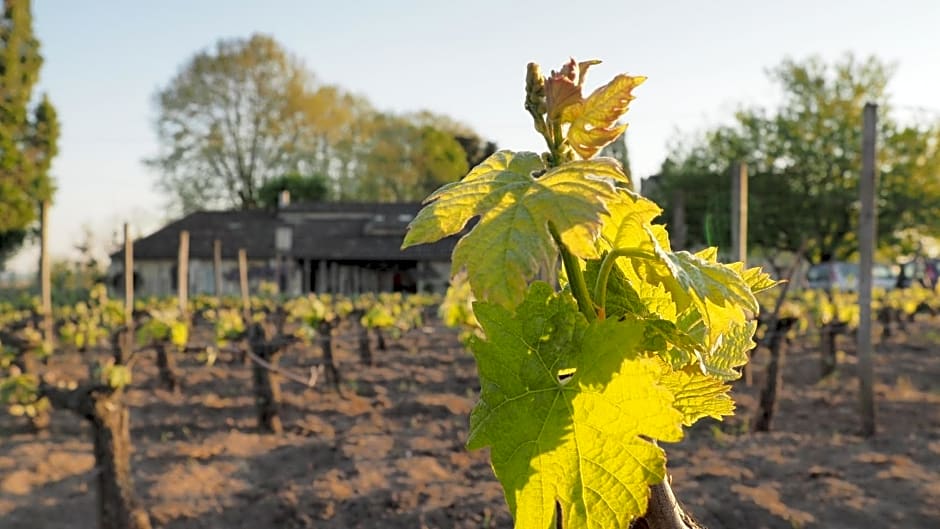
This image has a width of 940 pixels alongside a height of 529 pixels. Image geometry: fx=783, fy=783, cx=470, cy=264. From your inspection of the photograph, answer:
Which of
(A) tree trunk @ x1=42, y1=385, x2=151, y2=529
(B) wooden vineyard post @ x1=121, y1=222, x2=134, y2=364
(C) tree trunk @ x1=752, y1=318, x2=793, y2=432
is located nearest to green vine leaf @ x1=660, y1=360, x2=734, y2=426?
(A) tree trunk @ x1=42, y1=385, x2=151, y2=529

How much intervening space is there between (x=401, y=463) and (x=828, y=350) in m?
8.39

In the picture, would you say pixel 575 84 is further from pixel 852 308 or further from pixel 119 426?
pixel 852 308

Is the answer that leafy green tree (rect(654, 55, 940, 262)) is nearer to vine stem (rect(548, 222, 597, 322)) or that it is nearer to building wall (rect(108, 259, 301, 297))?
building wall (rect(108, 259, 301, 297))

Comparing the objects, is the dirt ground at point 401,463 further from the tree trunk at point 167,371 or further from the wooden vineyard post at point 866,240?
the wooden vineyard post at point 866,240

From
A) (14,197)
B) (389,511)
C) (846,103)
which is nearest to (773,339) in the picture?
(389,511)

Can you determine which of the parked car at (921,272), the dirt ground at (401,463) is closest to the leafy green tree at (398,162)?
the parked car at (921,272)

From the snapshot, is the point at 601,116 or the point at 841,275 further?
the point at 841,275

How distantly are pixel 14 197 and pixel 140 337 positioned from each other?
30102mm

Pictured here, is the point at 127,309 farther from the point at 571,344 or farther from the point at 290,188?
the point at 290,188

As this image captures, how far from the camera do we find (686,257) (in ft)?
2.60

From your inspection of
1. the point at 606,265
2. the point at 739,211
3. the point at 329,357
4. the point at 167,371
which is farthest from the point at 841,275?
the point at 606,265

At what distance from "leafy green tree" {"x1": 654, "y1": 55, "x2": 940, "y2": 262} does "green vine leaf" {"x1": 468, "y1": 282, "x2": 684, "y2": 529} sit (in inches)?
1159

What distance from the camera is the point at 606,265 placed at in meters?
0.79

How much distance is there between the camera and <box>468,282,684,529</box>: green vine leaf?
77 centimetres
